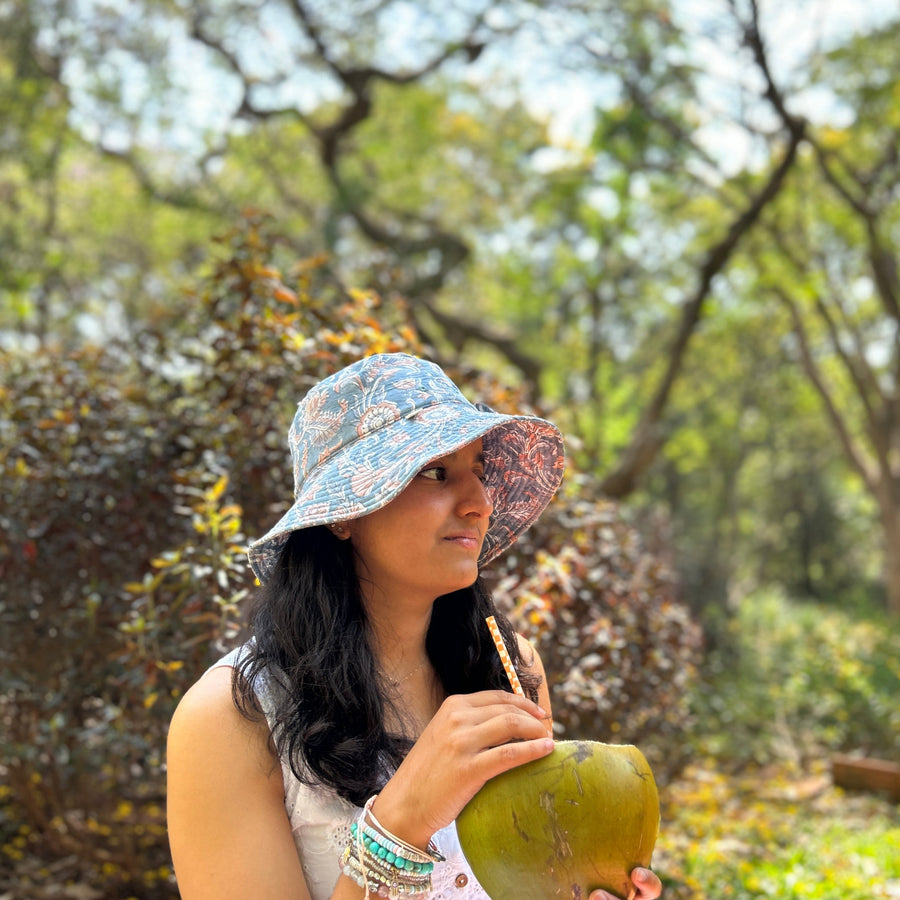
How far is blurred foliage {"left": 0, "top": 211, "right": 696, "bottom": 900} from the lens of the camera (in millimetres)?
3105

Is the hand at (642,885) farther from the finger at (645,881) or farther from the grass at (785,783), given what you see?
the grass at (785,783)

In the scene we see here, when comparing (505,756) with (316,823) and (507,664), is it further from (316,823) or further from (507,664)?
(316,823)

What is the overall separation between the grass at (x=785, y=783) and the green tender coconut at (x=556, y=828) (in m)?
2.87

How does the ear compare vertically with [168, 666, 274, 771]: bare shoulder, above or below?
above

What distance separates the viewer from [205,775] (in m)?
1.39

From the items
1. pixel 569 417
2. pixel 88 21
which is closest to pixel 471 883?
pixel 569 417

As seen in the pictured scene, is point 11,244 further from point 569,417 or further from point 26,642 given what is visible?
point 26,642

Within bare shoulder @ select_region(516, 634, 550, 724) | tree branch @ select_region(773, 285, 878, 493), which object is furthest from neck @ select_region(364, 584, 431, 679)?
tree branch @ select_region(773, 285, 878, 493)

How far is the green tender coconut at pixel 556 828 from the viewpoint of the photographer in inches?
53.7

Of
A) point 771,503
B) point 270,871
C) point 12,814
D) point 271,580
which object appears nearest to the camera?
point 270,871

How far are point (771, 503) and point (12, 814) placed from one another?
1897 centimetres

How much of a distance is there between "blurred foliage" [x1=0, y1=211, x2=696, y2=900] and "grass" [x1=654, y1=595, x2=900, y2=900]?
1061mm

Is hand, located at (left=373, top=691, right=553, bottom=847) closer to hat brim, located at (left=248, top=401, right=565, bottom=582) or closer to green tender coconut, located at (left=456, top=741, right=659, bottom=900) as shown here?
green tender coconut, located at (left=456, top=741, right=659, bottom=900)

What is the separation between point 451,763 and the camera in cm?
131
